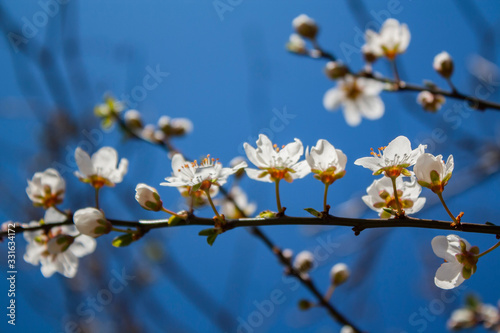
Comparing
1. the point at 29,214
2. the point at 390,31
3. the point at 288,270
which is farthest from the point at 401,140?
the point at 29,214

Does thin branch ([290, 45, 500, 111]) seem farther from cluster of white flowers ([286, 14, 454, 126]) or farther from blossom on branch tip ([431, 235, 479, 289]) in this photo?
blossom on branch tip ([431, 235, 479, 289])

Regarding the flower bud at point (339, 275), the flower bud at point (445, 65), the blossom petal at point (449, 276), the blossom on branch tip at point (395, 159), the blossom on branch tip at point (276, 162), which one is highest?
the flower bud at point (445, 65)

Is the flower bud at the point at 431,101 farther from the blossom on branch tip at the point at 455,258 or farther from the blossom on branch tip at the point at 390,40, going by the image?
the blossom on branch tip at the point at 455,258

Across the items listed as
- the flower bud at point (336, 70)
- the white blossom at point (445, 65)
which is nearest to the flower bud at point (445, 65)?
the white blossom at point (445, 65)

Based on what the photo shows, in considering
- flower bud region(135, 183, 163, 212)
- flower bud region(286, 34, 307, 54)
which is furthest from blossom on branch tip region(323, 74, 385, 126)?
flower bud region(135, 183, 163, 212)

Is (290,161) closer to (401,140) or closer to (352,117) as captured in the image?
(401,140)

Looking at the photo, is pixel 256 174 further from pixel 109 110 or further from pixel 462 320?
pixel 462 320
